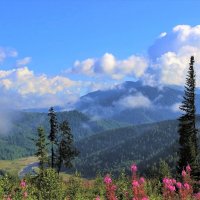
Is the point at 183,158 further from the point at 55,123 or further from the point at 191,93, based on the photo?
the point at 55,123

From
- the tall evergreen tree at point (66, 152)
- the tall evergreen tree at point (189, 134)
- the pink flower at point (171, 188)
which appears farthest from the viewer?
the tall evergreen tree at point (66, 152)

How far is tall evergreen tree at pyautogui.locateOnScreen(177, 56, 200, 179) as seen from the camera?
62.2 metres

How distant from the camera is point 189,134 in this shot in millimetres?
64562

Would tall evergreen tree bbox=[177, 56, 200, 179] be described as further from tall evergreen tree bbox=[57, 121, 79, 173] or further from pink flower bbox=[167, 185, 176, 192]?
pink flower bbox=[167, 185, 176, 192]

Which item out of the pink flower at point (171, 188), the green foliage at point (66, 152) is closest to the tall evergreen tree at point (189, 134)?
the green foliage at point (66, 152)

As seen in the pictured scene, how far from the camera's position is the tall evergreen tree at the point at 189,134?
62188 mm

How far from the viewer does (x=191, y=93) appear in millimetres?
68625

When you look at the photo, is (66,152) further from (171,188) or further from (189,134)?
(171,188)

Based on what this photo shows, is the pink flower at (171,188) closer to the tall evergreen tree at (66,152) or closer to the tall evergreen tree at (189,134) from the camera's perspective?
the tall evergreen tree at (189,134)

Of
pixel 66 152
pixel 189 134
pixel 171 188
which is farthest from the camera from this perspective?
pixel 66 152

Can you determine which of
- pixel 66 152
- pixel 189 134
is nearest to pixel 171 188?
pixel 189 134

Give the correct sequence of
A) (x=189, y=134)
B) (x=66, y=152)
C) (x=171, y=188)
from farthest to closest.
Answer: (x=66, y=152) → (x=189, y=134) → (x=171, y=188)

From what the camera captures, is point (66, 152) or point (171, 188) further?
point (66, 152)

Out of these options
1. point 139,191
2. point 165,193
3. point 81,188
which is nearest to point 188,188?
point 165,193
